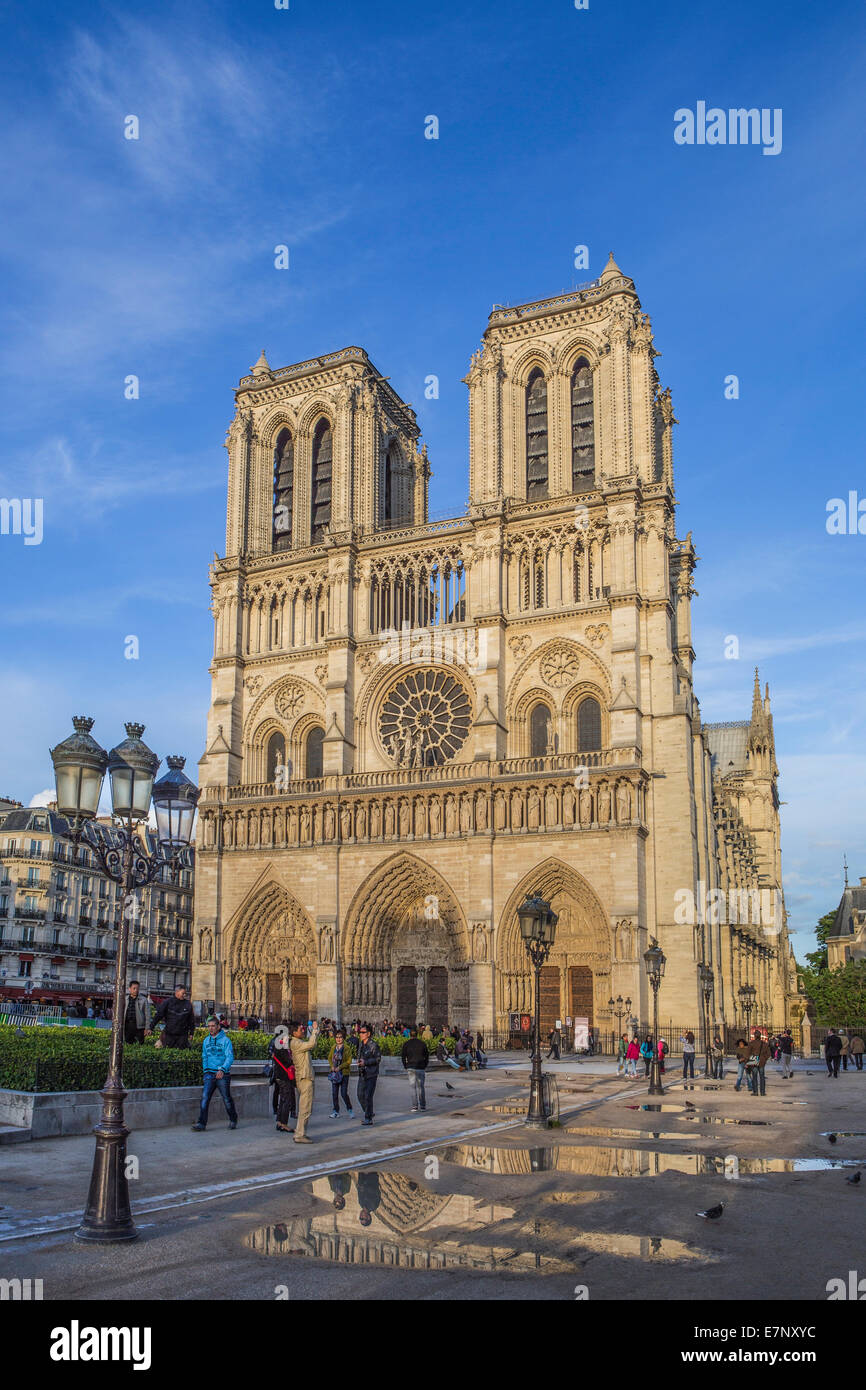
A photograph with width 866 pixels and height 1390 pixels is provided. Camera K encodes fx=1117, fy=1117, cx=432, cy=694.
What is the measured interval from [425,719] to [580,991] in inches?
458

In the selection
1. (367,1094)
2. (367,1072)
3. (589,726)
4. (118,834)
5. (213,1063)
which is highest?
(589,726)

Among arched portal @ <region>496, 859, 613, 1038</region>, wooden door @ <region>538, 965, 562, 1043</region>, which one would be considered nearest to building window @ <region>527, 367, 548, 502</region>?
arched portal @ <region>496, 859, 613, 1038</region>

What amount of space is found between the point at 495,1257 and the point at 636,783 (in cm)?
2954

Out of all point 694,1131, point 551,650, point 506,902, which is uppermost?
point 551,650

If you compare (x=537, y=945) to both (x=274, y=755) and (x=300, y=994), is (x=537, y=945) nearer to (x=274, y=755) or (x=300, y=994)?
(x=300, y=994)

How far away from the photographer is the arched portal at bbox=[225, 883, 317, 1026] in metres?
42.1

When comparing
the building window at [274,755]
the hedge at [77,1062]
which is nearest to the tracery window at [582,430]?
the building window at [274,755]

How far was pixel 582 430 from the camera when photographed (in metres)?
43.2

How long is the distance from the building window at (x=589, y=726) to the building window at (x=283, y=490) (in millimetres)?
15612

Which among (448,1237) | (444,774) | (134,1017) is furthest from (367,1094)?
(444,774)

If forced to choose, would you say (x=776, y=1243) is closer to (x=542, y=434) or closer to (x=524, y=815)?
(x=524, y=815)

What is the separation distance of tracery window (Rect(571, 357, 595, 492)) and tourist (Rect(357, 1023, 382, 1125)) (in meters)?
29.4

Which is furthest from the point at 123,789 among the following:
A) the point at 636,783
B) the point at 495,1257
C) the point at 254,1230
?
the point at 636,783

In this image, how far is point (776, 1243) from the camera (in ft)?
26.9
